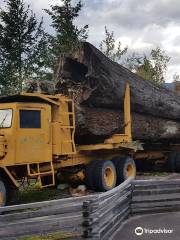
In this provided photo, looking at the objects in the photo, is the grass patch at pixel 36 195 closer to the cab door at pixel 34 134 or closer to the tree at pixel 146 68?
the cab door at pixel 34 134

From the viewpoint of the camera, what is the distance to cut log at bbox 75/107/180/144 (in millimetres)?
14789

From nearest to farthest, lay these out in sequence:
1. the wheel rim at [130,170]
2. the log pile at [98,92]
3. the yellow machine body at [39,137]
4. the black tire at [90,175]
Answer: the yellow machine body at [39,137], the black tire at [90,175], the log pile at [98,92], the wheel rim at [130,170]

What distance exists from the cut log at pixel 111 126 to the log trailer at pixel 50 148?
1.05ft

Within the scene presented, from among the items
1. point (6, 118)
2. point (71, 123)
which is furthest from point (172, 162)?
point (6, 118)

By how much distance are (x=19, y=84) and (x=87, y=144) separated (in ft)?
62.2

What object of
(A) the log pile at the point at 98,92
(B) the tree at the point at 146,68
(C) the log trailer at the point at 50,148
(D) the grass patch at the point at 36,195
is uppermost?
(B) the tree at the point at 146,68

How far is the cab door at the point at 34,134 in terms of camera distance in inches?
489

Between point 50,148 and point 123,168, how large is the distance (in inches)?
125

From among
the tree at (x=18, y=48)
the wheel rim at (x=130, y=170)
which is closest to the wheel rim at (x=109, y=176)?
the wheel rim at (x=130, y=170)

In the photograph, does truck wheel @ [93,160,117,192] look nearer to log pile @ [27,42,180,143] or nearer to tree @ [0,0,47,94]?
log pile @ [27,42,180,143]

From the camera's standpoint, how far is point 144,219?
10.3 meters

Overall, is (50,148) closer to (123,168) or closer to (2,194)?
(2,194)

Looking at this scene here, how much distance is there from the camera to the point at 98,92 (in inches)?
589

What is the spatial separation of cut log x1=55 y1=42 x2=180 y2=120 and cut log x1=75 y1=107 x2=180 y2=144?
0.27m
